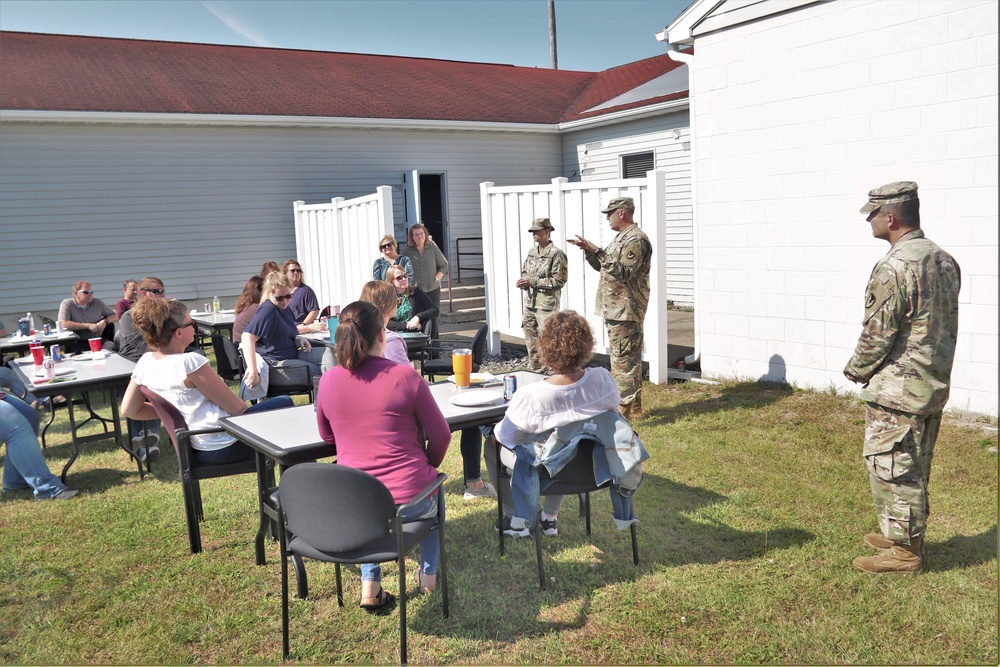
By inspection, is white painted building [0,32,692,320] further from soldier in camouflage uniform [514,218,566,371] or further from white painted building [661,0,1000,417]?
white painted building [661,0,1000,417]

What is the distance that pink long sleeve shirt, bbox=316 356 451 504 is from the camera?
3080mm

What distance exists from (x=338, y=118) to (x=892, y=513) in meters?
11.6

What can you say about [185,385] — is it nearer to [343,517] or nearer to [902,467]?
[343,517]

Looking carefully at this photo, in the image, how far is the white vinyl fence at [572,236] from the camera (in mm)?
7320

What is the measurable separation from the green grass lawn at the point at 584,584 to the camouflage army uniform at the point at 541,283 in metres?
2.55

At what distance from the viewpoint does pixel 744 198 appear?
24.4ft

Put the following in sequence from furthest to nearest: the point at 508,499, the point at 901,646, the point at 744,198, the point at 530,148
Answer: the point at 530,148, the point at 744,198, the point at 508,499, the point at 901,646

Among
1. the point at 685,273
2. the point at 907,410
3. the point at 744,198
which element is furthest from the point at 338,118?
the point at 907,410

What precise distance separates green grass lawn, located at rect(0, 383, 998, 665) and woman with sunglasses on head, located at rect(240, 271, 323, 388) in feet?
3.71

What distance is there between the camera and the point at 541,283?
291 inches

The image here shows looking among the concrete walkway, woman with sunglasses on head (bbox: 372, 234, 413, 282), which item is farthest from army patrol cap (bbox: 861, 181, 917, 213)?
woman with sunglasses on head (bbox: 372, 234, 413, 282)

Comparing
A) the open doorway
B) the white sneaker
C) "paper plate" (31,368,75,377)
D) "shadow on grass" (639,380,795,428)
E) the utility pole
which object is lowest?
the white sneaker

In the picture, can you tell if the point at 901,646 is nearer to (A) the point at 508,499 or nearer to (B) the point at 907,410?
(B) the point at 907,410

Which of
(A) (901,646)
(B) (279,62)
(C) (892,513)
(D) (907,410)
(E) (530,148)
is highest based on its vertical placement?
(B) (279,62)
